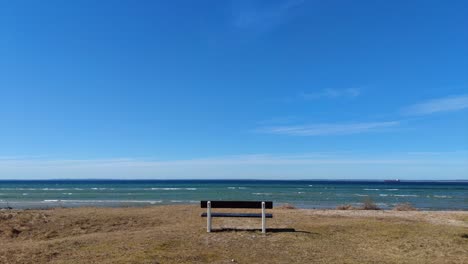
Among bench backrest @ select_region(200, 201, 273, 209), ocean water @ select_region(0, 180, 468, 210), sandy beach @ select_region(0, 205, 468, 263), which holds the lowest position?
ocean water @ select_region(0, 180, 468, 210)

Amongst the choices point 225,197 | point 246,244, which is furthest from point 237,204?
point 225,197

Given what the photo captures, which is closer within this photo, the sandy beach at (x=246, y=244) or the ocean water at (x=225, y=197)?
the sandy beach at (x=246, y=244)

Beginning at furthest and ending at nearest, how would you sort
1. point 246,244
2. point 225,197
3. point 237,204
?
point 225,197 < point 237,204 < point 246,244

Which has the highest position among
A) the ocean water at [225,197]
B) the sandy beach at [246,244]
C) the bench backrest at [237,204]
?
the bench backrest at [237,204]

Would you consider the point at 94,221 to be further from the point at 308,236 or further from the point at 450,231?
the point at 450,231

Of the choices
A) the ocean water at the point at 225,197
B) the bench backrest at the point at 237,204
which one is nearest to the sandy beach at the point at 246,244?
the bench backrest at the point at 237,204

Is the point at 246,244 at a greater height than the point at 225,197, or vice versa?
the point at 246,244

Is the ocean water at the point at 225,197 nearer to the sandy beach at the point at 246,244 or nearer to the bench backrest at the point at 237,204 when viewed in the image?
the sandy beach at the point at 246,244

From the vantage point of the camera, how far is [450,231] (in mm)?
12555

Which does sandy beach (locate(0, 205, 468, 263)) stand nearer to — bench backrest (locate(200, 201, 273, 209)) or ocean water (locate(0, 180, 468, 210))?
bench backrest (locate(200, 201, 273, 209))

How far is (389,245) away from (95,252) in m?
7.76

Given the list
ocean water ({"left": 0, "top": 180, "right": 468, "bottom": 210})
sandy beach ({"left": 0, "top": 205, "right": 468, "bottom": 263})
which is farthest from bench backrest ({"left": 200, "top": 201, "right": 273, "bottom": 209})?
ocean water ({"left": 0, "top": 180, "right": 468, "bottom": 210})

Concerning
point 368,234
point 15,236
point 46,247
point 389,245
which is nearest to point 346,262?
point 389,245

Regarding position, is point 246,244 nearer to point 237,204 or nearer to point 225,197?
point 237,204
